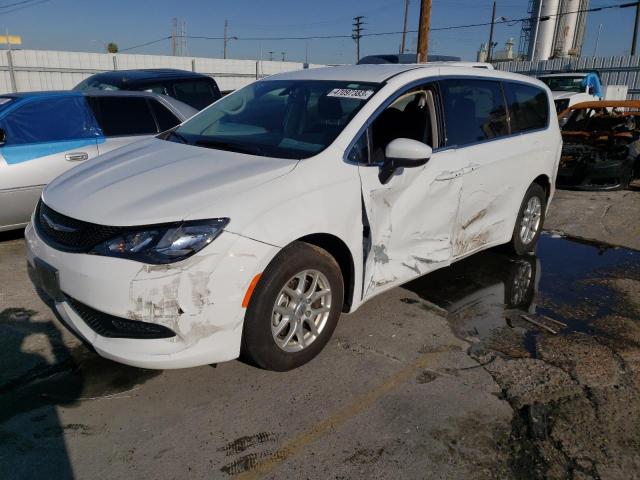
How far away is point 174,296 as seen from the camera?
255 centimetres

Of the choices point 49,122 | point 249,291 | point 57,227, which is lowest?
point 249,291

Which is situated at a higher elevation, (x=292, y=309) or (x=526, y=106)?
(x=526, y=106)

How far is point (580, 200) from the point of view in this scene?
28.2ft

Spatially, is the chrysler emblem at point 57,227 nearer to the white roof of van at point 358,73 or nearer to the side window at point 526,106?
the white roof of van at point 358,73

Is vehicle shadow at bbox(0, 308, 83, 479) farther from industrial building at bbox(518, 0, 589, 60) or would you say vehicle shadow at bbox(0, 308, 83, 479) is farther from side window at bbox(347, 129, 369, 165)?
industrial building at bbox(518, 0, 589, 60)

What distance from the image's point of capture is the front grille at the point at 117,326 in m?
2.60

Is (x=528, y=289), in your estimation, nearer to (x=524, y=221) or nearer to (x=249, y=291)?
(x=524, y=221)

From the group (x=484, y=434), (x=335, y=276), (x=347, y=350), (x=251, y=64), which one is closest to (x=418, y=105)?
(x=335, y=276)

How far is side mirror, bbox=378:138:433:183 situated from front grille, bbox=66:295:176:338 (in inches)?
64.0

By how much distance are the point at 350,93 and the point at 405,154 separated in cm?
69

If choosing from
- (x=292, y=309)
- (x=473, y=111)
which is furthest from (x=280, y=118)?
(x=473, y=111)

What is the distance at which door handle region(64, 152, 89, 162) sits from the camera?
17.4 feet

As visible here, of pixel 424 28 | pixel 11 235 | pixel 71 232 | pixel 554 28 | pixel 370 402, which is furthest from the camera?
pixel 554 28

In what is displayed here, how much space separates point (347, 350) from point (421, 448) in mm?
1023
